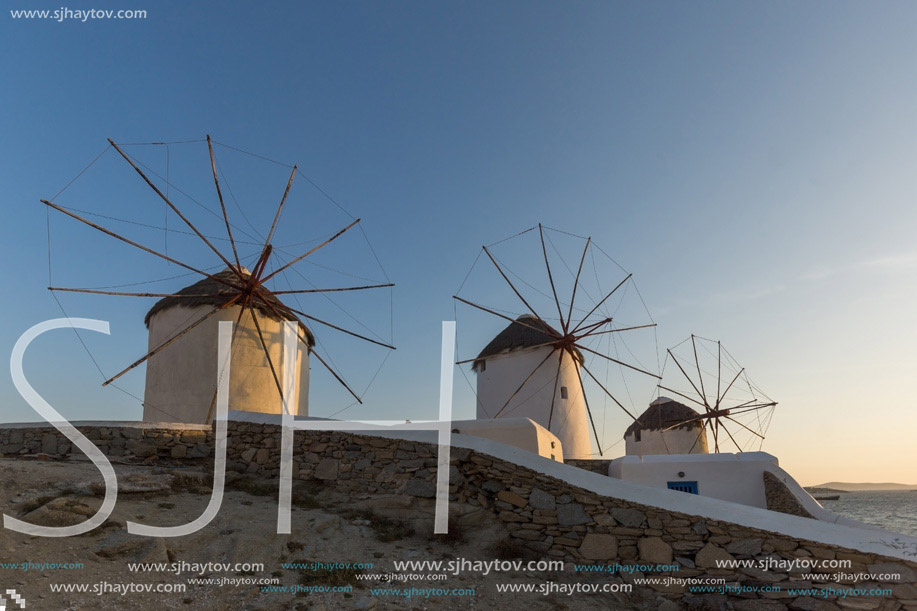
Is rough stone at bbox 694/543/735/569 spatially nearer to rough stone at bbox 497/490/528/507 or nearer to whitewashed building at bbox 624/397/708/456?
rough stone at bbox 497/490/528/507

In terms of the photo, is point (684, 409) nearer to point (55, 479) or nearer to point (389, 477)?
point (389, 477)

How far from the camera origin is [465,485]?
739 centimetres

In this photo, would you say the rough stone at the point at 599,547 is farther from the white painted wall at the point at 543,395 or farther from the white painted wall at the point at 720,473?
the white painted wall at the point at 543,395

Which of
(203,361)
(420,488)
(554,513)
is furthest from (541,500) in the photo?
(203,361)

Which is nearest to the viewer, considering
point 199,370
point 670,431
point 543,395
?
point 199,370

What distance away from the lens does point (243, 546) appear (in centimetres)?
581

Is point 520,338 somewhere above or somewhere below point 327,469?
above

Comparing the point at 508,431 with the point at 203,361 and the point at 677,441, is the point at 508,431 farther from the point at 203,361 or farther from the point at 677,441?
the point at 677,441

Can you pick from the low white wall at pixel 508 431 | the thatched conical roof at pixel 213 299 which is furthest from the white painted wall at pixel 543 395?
the thatched conical roof at pixel 213 299

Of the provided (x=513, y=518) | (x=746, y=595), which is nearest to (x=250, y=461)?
(x=513, y=518)

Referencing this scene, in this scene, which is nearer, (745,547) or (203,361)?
(745,547)

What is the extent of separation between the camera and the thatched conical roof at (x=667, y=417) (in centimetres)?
2247

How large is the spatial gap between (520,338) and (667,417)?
Result: 9404 millimetres

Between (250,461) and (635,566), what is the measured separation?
17.6ft
